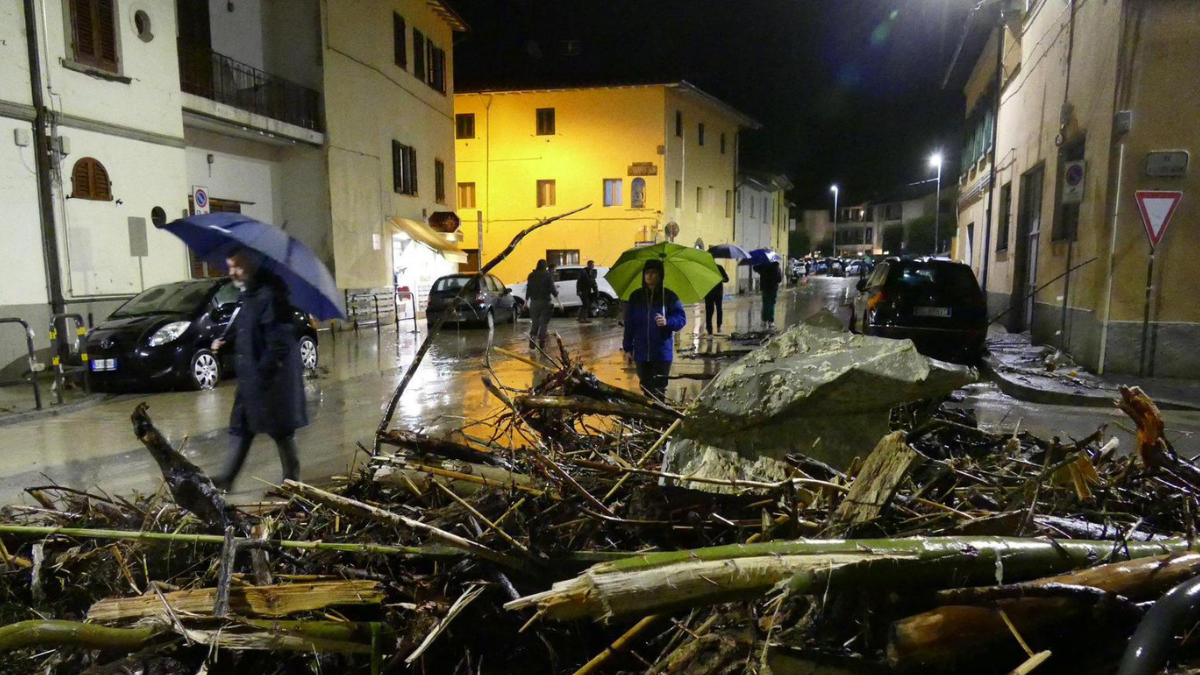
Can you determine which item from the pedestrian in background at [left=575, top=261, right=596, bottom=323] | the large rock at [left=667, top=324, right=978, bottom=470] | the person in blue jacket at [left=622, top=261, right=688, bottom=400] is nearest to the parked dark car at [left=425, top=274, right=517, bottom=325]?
the pedestrian in background at [left=575, top=261, right=596, bottom=323]

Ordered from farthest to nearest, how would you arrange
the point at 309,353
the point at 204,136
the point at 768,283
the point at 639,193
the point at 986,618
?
the point at 639,193, the point at 768,283, the point at 204,136, the point at 309,353, the point at 986,618

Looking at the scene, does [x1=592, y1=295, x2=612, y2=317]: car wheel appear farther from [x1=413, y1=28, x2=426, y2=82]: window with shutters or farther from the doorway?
the doorway

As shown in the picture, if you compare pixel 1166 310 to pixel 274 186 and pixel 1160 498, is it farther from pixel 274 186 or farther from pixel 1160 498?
pixel 274 186

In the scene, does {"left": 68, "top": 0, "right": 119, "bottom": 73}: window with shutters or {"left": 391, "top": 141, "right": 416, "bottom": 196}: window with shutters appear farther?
{"left": 391, "top": 141, "right": 416, "bottom": 196}: window with shutters

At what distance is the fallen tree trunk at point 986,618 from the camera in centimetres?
203

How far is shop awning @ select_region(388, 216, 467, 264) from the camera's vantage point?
23156mm

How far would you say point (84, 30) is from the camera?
12.3 m

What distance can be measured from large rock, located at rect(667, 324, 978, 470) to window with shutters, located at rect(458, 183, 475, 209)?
111ft

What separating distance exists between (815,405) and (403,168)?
75.7ft

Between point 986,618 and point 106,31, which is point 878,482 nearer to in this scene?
point 986,618

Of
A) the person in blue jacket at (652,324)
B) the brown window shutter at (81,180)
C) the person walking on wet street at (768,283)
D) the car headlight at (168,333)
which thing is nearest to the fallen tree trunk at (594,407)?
the person in blue jacket at (652,324)

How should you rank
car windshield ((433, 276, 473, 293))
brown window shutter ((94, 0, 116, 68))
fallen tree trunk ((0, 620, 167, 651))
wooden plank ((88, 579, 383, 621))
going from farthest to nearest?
car windshield ((433, 276, 473, 293))
brown window shutter ((94, 0, 116, 68))
wooden plank ((88, 579, 383, 621))
fallen tree trunk ((0, 620, 167, 651))

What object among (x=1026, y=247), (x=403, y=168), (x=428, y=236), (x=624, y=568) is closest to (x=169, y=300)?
(x=624, y=568)

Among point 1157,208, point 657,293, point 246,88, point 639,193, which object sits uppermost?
point 246,88
